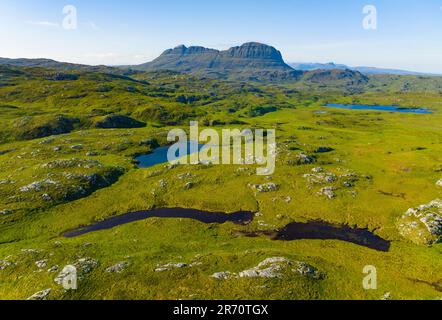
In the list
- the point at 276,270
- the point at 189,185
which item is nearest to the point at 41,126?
the point at 189,185

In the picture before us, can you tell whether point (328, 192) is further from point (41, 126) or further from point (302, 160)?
point (41, 126)

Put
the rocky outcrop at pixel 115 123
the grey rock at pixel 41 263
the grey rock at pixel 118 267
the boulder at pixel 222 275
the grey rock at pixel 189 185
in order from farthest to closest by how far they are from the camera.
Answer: the rocky outcrop at pixel 115 123, the grey rock at pixel 189 185, the grey rock at pixel 41 263, the grey rock at pixel 118 267, the boulder at pixel 222 275

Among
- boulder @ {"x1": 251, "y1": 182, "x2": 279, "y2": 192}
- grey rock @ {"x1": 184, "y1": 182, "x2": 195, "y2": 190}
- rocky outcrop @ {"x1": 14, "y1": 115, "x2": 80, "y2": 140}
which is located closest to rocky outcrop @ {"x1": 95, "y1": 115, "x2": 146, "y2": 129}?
rocky outcrop @ {"x1": 14, "y1": 115, "x2": 80, "y2": 140}

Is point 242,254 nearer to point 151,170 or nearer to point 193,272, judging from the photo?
point 193,272

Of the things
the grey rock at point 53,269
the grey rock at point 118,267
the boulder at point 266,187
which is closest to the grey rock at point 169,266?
the grey rock at point 118,267

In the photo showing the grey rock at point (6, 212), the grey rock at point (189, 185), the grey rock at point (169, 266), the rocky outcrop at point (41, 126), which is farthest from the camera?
the rocky outcrop at point (41, 126)

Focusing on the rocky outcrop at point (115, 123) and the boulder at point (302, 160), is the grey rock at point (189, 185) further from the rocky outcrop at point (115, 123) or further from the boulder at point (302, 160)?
the rocky outcrop at point (115, 123)

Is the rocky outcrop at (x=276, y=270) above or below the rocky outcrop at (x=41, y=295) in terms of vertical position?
above
